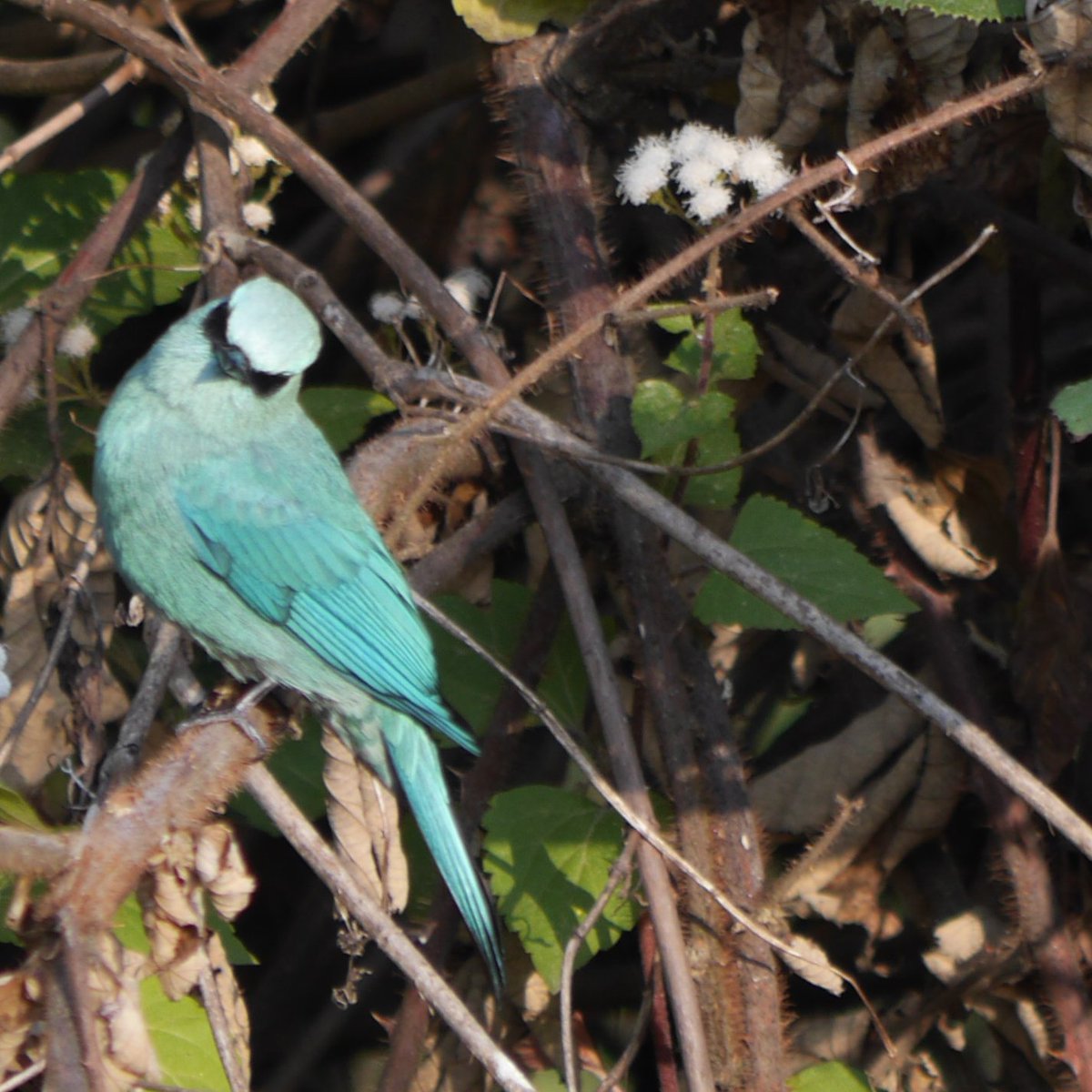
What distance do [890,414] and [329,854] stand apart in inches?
69.6

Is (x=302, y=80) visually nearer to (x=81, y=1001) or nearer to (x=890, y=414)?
(x=890, y=414)

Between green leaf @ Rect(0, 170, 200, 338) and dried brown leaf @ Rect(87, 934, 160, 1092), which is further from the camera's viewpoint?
green leaf @ Rect(0, 170, 200, 338)

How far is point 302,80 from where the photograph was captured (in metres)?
4.56

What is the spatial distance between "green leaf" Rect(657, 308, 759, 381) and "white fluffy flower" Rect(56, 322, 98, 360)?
120cm

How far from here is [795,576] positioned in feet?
8.58

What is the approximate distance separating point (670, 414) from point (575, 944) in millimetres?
946

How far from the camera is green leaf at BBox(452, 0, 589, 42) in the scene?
10.3ft

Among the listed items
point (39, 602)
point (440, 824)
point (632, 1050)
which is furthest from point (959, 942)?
point (39, 602)

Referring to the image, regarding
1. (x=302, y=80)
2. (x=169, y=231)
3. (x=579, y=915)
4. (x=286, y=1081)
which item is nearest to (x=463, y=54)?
(x=302, y=80)

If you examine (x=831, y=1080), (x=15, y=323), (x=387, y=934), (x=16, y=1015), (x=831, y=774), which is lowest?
(x=831, y=1080)

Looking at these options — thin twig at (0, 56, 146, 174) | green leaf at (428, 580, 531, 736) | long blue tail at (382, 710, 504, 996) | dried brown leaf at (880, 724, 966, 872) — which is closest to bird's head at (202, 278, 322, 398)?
thin twig at (0, 56, 146, 174)

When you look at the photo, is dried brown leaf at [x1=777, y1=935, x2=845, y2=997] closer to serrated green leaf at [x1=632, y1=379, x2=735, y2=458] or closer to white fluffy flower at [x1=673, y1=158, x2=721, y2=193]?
serrated green leaf at [x1=632, y1=379, x2=735, y2=458]

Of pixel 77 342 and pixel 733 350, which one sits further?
pixel 77 342

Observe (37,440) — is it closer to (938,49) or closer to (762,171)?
(762,171)
